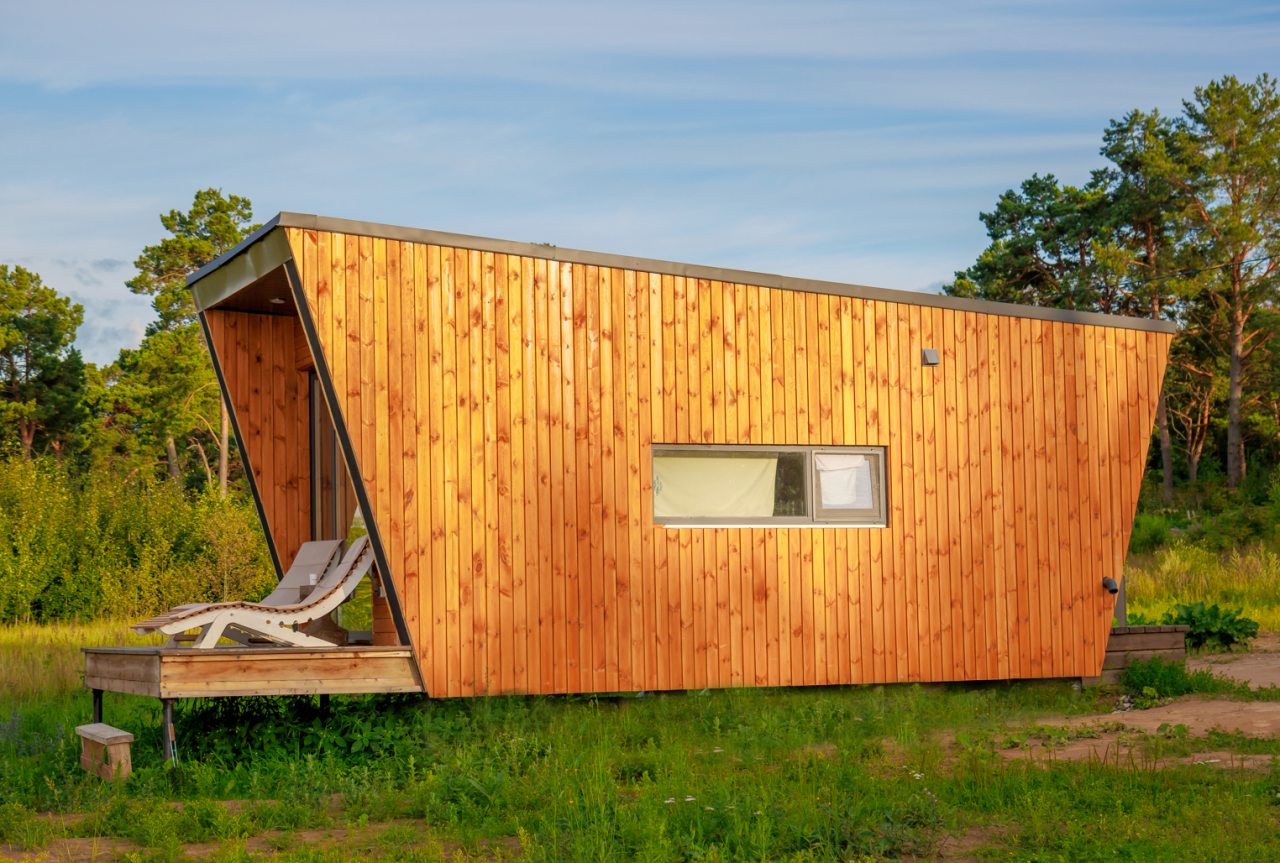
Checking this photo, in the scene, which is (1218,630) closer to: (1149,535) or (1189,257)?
(1149,535)

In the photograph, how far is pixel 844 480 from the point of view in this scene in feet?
33.0

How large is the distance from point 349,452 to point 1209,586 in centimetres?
1382

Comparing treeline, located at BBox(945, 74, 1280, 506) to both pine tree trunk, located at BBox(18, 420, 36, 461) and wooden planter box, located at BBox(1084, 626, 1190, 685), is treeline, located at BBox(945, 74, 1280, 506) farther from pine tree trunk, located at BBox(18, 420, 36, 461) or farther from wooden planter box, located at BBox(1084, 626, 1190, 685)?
pine tree trunk, located at BBox(18, 420, 36, 461)

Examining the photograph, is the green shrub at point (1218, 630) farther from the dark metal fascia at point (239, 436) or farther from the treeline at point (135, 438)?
the treeline at point (135, 438)

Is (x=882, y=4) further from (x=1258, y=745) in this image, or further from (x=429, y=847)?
(x=429, y=847)

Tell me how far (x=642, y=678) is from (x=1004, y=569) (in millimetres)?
3235

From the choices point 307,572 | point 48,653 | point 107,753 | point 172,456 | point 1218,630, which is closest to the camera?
point 107,753

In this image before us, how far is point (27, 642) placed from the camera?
15.8 metres

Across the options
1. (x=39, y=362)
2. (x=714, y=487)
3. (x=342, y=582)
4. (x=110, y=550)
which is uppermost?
(x=39, y=362)

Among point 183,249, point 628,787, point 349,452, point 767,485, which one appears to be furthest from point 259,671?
point 183,249

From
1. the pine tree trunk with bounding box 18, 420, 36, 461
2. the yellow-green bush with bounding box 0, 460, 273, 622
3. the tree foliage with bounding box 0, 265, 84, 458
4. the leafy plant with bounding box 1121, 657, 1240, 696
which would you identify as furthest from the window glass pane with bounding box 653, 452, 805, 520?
the tree foliage with bounding box 0, 265, 84, 458

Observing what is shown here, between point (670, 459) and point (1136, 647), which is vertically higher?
point (670, 459)

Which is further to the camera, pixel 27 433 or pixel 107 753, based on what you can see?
pixel 27 433

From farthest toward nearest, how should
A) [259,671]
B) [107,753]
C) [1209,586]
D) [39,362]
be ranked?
1. [39,362]
2. [1209,586]
3. [259,671]
4. [107,753]
